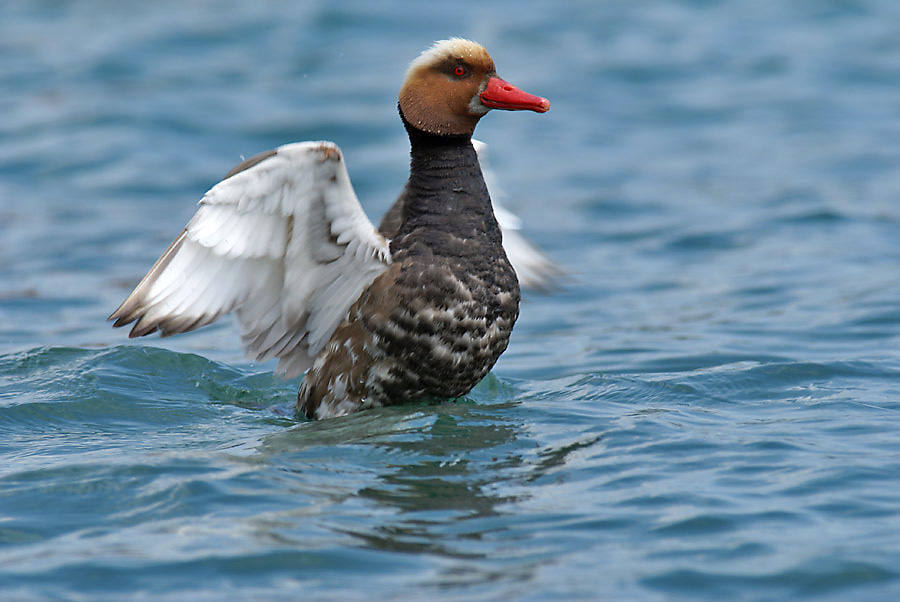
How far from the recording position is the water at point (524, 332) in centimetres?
449

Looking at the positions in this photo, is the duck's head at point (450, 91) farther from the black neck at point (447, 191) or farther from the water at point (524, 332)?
the water at point (524, 332)

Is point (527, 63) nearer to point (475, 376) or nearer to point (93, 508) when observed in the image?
point (475, 376)

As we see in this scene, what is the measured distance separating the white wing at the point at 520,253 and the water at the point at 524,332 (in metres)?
0.60

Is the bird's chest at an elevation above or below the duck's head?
below

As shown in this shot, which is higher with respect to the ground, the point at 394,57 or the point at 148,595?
the point at 394,57

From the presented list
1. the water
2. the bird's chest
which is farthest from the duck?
the water

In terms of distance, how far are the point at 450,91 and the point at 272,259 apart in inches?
48.8

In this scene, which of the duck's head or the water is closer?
the water

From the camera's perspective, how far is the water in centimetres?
→ 449

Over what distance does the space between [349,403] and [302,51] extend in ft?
37.5

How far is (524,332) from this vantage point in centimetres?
903

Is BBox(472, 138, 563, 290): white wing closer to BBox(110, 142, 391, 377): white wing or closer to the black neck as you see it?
the black neck

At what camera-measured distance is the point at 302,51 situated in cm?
1691

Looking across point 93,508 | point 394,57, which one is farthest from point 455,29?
point 93,508
